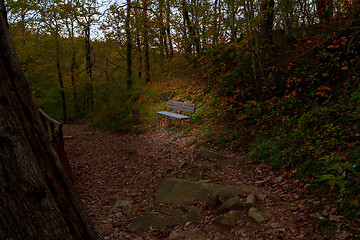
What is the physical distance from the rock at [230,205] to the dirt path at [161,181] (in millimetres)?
182

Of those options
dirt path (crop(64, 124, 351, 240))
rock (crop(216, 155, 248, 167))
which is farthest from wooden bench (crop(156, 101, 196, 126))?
rock (crop(216, 155, 248, 167))

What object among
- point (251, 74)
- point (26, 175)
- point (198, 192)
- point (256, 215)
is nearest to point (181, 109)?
point (251, 74)

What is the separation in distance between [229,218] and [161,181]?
2.46 metres

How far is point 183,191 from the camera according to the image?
4355 millimetres

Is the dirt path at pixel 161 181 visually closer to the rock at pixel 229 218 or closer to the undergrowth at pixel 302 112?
the rock at pixel 229 218

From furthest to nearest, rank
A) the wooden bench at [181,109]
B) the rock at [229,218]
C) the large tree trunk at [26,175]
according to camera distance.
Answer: the wooden bench at [181,109], the rock at [229,218], the large tree trunk at [26,175]

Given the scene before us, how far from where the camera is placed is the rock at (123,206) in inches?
175

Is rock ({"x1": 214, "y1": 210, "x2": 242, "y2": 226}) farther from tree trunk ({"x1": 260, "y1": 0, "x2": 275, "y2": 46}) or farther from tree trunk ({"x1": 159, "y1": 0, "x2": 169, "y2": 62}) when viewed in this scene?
tree trunk ({"x1": 159, "y1": 0, "x2": 169, "y2": 62})

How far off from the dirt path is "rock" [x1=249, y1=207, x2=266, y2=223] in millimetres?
57

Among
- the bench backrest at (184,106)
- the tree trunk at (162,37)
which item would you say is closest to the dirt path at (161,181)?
the bench backrest at (184,106)

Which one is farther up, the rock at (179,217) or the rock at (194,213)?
the rock at (194,213)

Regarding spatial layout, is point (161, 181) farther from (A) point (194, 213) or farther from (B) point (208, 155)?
(A) point (194, 213)

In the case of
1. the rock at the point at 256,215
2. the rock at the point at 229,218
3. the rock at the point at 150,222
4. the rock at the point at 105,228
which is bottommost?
the rock at the point at 105,228

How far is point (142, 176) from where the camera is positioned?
6012mm
